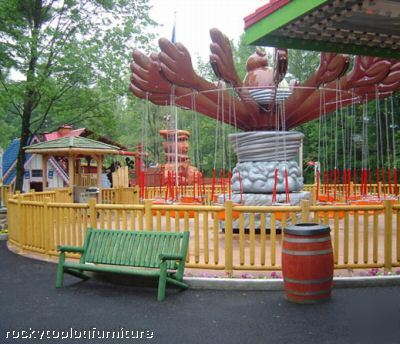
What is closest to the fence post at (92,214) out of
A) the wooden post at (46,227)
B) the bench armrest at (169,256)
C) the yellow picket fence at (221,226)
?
the yellow picket fence at (221,226)

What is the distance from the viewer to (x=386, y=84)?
11.0m

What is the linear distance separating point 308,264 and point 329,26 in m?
2.67

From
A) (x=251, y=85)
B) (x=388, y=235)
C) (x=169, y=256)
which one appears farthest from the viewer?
(x=251, y=85)

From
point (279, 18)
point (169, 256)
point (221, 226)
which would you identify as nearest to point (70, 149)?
point (221, 226)

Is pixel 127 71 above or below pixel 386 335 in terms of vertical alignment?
above

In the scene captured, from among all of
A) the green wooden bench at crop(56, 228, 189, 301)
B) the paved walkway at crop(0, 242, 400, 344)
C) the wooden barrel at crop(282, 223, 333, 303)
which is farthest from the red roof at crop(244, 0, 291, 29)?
the paved walkway at crop(0, 242, 400, 344)

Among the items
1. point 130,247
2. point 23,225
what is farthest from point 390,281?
point 23,225

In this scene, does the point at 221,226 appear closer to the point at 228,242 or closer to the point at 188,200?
the point at 188,200

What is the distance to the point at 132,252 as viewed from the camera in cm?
602

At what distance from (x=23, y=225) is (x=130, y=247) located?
137 inches

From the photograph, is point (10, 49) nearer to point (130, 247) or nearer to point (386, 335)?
point (130, 247)

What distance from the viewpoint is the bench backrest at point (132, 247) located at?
5906mm

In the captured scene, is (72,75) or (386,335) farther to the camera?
(72,75)

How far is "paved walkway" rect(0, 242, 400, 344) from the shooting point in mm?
4367
